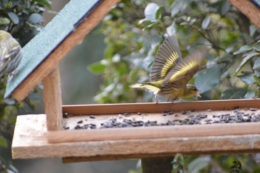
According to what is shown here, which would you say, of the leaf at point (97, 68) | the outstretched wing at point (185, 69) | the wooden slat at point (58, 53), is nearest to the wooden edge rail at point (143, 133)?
the wooden slat at point (58, 53)

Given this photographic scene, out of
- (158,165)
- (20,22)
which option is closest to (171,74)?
(158,165)

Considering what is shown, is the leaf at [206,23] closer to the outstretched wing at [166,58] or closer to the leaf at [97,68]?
the outstretched wing at [166,58]

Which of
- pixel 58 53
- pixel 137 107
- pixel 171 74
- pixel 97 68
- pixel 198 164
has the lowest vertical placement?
pixel 198 164

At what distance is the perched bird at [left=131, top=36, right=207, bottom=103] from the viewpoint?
2.72 meters

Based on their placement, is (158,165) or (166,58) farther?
(166,58)

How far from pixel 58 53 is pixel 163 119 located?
66cm

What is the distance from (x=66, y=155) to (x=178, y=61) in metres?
0.78

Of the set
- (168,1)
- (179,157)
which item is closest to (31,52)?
(179,157)

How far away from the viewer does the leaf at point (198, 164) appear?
11.7 feet

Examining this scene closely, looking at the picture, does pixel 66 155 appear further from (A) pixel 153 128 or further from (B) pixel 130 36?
(B) pixel 130 36

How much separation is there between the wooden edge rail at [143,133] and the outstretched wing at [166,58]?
0.55 metres

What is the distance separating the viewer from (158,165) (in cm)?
274

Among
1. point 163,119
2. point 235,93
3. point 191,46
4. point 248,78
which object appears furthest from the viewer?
point 191,46

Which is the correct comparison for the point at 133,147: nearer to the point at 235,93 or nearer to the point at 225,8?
the point at 235,93
